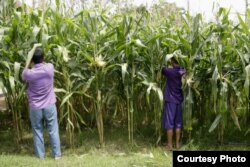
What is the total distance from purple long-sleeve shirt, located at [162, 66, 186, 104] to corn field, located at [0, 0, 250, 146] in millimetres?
99

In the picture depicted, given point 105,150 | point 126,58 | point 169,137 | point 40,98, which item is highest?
point 126,58

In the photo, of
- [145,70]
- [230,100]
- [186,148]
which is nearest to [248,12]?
[230,100]

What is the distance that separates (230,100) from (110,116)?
72.7 inches

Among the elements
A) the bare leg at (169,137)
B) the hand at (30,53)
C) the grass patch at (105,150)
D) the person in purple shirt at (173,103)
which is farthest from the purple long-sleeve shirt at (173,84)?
the hand at (30,53)

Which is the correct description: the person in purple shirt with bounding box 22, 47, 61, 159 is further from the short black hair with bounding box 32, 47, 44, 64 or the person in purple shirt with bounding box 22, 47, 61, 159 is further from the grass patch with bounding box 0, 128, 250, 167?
the grass patch with bounding box 0, 128, 250, 167

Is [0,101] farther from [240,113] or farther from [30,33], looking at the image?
[240,113]

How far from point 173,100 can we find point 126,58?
0.76m

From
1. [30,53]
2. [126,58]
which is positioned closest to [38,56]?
[30,53]

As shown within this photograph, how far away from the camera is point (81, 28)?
4.46m

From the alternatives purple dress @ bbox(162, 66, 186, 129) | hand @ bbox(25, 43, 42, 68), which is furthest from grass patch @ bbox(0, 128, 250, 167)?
hand @ bbox(25, 43, 42, 68)

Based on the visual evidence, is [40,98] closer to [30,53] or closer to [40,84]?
[40,84]

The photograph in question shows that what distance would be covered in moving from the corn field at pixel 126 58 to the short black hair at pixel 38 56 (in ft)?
0.44

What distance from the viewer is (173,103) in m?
4.68

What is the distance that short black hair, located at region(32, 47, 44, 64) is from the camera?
4.20m
